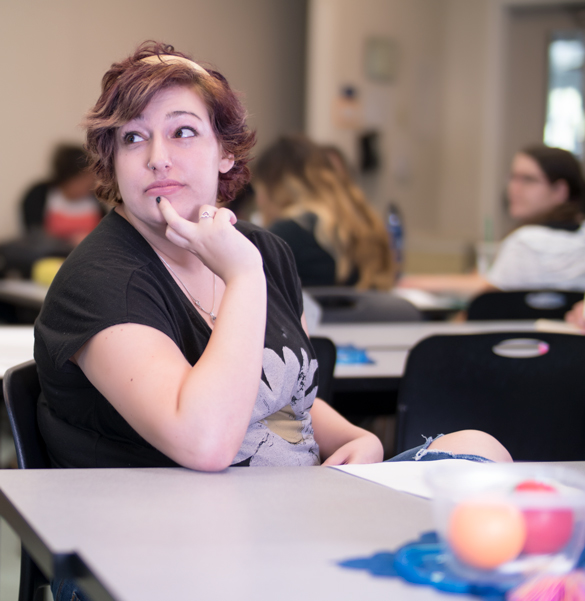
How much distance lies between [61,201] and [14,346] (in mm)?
3848

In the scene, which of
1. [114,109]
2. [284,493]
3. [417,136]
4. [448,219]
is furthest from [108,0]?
[284,493]

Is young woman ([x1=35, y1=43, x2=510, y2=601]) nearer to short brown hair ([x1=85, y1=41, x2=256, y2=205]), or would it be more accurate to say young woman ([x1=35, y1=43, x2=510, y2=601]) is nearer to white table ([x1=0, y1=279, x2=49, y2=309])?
short brown hair ([x1=85, y1=41, x2=256, y2=205])

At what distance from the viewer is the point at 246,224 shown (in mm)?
1445

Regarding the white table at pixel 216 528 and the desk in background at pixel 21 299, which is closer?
the white table at pixel 216 528

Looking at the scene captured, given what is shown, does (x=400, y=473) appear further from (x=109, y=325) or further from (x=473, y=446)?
(x=109, y=325)

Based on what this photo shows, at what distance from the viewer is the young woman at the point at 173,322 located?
38.3 inches

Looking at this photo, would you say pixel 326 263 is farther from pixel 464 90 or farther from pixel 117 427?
pixel 464 90

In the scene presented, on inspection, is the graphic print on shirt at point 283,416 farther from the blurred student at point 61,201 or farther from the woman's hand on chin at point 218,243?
the blurred student at point 61,201

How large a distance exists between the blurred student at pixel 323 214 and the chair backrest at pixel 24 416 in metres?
1.86

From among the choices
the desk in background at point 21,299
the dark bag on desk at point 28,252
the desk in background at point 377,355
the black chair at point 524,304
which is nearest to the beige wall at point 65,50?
the dark bag on desk at point 28,252

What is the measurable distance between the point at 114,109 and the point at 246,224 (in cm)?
35

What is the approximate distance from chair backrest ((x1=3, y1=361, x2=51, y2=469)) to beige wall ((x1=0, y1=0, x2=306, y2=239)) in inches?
163

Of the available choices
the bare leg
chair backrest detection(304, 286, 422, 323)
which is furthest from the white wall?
the bare leg

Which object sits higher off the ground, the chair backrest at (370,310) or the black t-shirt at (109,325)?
the black t-shirt at (109,325)
